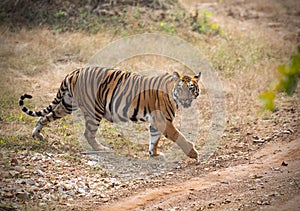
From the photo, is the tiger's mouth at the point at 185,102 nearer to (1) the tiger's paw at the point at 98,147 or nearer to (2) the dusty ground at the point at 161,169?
(2) the dusty ground at the point at 161,169

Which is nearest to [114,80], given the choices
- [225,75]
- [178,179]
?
[178,179]

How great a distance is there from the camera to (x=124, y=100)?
7.54 metres

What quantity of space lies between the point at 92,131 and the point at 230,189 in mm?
2587

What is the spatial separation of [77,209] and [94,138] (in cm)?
224

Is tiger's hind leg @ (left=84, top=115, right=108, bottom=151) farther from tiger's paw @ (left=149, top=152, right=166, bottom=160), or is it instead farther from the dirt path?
the dirt path

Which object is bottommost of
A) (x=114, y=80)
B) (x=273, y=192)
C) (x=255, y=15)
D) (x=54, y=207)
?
(x=54, y=207)

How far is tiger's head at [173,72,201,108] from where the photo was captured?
23.0 ft

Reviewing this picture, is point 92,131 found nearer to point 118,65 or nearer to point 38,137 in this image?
point 38,137

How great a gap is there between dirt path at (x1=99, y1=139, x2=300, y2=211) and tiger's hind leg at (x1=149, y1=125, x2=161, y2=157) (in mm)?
1083

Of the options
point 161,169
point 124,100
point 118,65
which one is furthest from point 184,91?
point 118,65

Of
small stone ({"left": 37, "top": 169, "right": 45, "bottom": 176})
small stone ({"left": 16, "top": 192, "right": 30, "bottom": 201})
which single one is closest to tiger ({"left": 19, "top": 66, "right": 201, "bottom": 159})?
small stone ({"left": 37, "top": 169, "right": 45, "bottom": 176})

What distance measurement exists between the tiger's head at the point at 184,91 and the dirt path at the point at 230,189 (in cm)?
113

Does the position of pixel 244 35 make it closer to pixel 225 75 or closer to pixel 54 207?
pixel 225 75

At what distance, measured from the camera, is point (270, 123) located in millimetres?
8523
